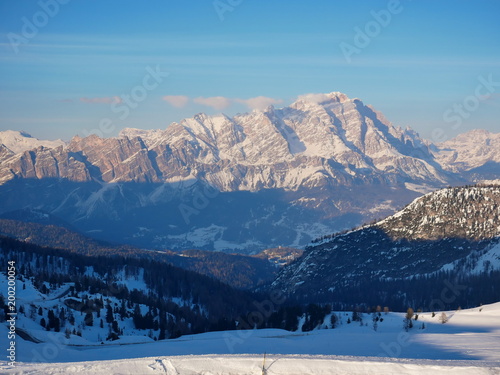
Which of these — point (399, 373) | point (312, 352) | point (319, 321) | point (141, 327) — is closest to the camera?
point (399, 373)

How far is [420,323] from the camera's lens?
11381cm

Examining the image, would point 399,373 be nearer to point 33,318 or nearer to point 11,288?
point 33,318

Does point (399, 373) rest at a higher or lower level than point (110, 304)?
lower

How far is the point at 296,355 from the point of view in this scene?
204 ft

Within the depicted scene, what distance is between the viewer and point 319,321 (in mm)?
138375

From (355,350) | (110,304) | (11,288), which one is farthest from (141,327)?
(355,350)

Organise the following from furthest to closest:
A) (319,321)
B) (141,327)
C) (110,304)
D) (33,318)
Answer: (110,304) < (141,327) < (33,318) < (319,321)

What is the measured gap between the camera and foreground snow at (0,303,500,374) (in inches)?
2280

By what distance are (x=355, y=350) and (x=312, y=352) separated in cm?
502

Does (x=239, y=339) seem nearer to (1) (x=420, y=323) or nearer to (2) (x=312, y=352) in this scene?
(2) (x=312, y=352)

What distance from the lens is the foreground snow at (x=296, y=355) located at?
57.9m

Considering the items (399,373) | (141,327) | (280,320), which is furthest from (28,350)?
(141,327)

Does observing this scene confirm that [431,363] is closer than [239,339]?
Yes

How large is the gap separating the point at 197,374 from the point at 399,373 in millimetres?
15890
